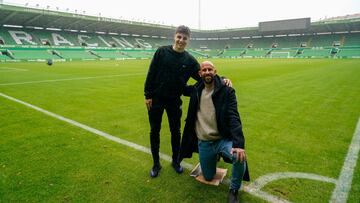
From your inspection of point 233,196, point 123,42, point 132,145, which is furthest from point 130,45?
point 233,196

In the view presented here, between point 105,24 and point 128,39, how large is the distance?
11658 millimetres

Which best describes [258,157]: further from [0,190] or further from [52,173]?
[0,190]

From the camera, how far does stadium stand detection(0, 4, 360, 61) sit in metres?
47.3

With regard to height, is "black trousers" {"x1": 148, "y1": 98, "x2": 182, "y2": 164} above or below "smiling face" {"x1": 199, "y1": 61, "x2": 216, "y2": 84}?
below

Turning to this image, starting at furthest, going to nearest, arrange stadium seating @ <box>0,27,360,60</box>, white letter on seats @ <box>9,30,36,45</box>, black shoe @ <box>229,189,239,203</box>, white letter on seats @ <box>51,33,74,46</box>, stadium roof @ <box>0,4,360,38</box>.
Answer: white letter on seats @ <box>51,33,74,46</box> → white letter on seats @ <box>9,30,36,45</box> → stadium seating @ <box>0,27,360,60</box> → stadium roof @ <box>0,4,360,38</box> → black shoe @ <box>229,189,239,203</box>

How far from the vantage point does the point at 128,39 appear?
228 ft

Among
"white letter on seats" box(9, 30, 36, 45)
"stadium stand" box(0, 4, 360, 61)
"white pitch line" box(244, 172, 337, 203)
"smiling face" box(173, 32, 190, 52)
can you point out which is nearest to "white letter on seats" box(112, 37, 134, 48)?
"stadium stand" box(0, 4, 360, 61)

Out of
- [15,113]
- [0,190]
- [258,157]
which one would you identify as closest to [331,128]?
[258,157]

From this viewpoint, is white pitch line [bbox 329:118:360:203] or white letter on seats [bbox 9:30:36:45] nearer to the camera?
white pitch line [bbox 329:118:360:203]

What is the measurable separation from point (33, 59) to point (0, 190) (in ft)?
148

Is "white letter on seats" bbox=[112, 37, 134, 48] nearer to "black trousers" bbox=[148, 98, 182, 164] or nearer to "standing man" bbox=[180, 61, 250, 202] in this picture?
"black trousers" bbox=[148, 98, 182, 164]

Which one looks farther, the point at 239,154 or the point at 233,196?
the point at 233,196

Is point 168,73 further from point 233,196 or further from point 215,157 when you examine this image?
point 233,196

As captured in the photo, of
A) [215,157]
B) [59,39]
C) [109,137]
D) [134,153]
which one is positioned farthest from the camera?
[59,39]
